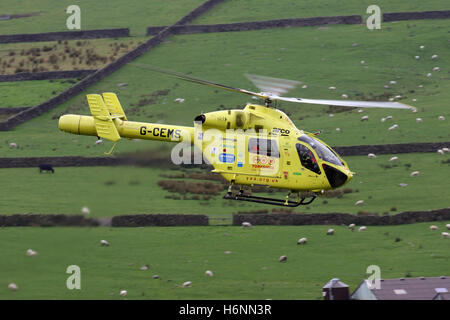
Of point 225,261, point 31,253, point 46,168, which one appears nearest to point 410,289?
point 225,261

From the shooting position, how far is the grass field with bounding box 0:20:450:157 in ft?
288

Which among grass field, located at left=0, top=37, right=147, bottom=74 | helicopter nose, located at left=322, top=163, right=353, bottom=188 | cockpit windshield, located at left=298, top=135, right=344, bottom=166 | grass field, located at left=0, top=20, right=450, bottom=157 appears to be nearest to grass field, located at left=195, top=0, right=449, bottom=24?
grass field, located at left=0, top=20, right=450, bottom=157

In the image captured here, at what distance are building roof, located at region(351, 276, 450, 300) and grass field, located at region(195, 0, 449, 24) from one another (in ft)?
224

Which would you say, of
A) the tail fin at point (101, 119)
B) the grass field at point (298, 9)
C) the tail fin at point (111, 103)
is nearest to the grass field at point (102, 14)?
the grass field at point (298, 9)

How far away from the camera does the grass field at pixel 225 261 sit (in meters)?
58.6

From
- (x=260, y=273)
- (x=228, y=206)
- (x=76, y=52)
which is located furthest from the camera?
(x=76, y=52)

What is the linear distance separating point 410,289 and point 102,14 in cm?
8632

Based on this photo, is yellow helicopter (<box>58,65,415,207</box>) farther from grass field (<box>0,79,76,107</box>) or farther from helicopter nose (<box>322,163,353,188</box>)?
grass field (<box>0,79,76,107</box>)

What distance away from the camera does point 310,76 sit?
101125 mm

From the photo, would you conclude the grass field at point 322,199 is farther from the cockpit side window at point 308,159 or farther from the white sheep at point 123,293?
the cockpit side window at point 308,159

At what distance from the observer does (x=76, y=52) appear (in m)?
116

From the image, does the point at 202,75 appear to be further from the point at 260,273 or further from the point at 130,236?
the point at 260,273
